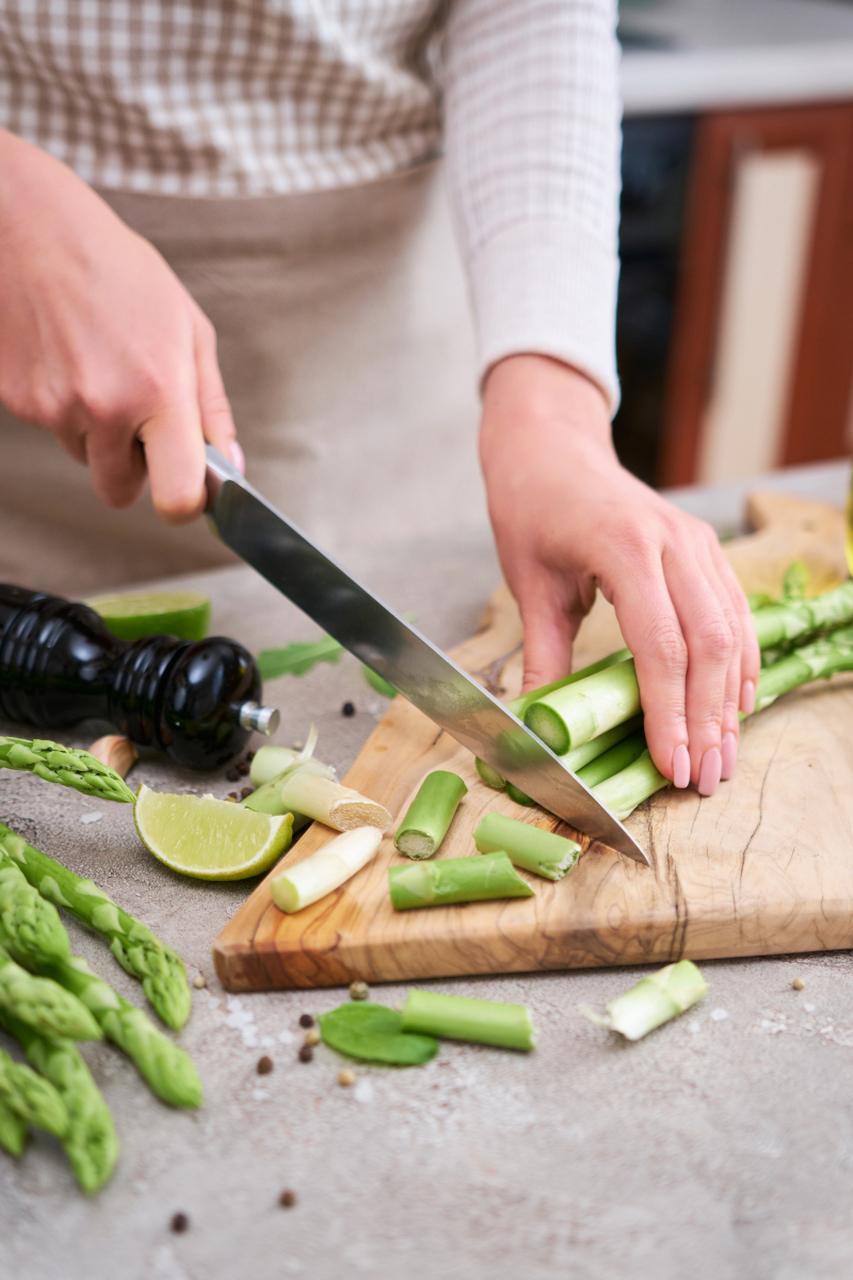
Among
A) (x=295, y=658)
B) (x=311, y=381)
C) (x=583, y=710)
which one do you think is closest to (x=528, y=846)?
(x=583, y=710)

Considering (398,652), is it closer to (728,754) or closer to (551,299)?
(728,754)

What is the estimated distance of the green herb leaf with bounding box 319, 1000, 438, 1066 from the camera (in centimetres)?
106

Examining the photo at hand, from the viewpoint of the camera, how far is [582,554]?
1.51 m

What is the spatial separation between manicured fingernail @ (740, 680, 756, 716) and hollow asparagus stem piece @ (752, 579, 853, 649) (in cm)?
15

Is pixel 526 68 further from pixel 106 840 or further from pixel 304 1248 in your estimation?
pixel 304 1248

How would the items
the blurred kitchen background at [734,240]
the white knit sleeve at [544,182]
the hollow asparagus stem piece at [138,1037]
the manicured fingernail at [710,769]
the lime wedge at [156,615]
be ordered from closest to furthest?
the hollow asparagus stem piece at [138,1037]
the manicured fingernail at [710,769]
the lime wedge at [156,615]
the white knit sleeve at [544,182]
the blurred kitchen background at [734,240]

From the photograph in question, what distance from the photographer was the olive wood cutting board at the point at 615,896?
1147mm

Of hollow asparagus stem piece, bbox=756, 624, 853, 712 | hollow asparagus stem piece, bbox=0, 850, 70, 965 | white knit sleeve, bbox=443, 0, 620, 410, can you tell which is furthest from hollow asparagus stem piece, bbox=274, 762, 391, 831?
white knit sleeve, bbox=443, 0, 620, 410

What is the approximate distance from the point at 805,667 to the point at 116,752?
1.09 m

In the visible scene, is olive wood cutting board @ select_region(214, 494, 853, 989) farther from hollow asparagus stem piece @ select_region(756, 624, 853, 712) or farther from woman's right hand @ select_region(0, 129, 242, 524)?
woman's right hand @ select_region(0, 129, 242, 524)

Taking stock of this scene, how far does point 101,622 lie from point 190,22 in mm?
1188

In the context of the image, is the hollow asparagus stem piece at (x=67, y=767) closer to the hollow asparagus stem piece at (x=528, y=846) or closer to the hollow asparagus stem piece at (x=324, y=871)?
the hollow asparagus stem piece at (x=324, y=871)

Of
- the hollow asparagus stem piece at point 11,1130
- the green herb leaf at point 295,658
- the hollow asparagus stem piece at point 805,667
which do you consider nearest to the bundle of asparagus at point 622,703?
the hollow asparagus stem piece at point 805,667

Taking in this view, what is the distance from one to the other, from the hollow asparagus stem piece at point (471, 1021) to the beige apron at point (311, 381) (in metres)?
1.50
